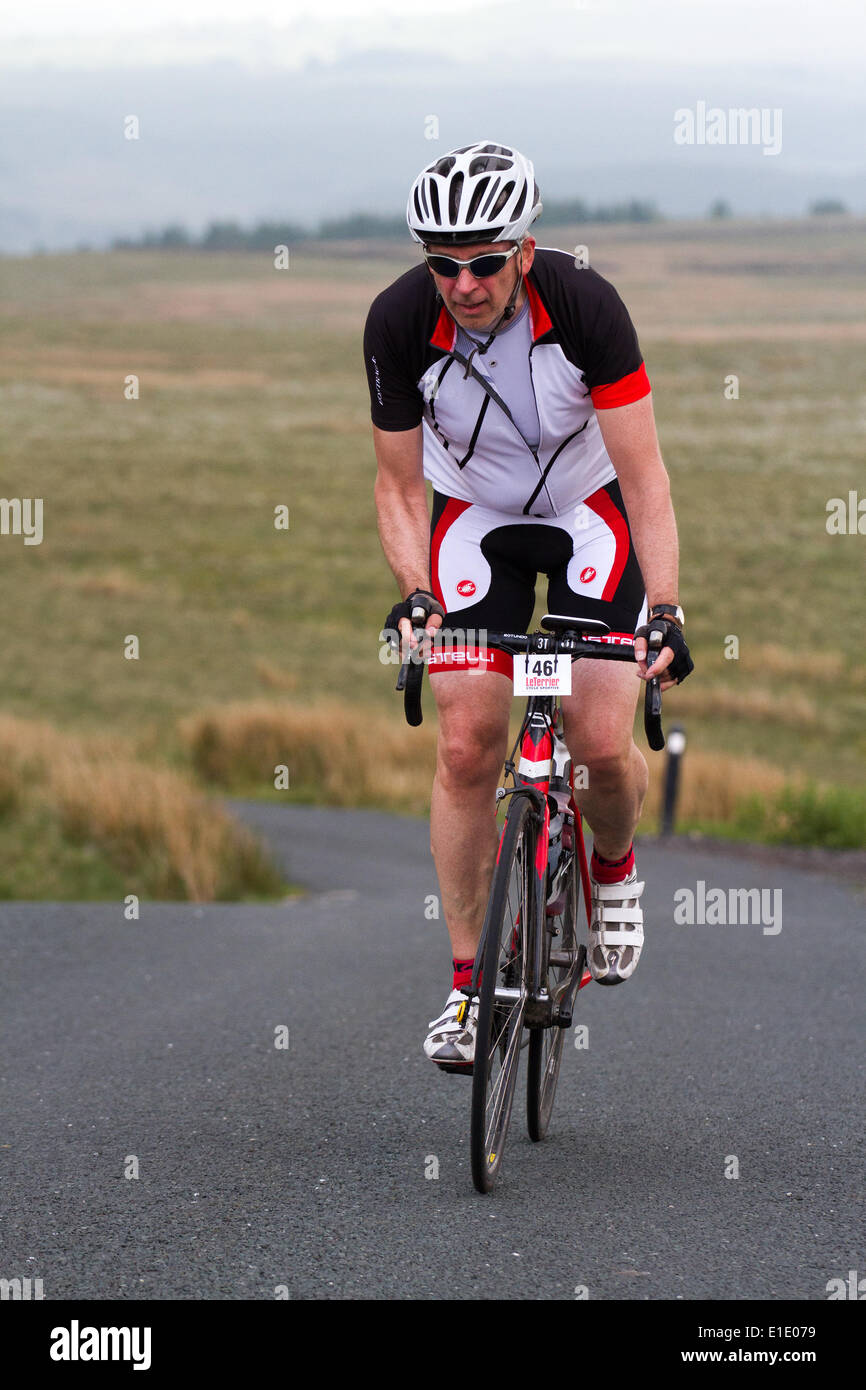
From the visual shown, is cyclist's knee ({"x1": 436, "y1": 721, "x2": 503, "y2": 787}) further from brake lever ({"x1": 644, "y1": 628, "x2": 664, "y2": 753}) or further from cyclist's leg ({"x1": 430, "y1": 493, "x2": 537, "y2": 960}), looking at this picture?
brake lever ({"x1": 644, "y1": 628, "x2": 664, "y2": 753})

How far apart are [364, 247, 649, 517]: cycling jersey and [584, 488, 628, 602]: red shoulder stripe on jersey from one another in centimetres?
7

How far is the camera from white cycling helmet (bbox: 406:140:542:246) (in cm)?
424

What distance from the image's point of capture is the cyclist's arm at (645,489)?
14.7 feet

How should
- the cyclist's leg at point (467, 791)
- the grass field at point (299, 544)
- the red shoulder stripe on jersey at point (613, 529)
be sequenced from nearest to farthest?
the cyclist's leg at point (467, 791)
the red shoulder stripe on jersey at point (613, 529)
the grass field at point (299, 544)

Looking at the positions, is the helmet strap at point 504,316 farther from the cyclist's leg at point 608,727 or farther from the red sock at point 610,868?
the red sock at point 610,868

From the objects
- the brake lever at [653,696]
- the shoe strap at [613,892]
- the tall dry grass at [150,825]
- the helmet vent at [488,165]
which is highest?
the helmet vent at [488,165]

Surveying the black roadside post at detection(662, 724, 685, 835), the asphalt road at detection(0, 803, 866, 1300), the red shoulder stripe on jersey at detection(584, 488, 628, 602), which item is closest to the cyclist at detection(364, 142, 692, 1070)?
the red shoulder stripe on jersey at detection(584, 488, 628, 602)

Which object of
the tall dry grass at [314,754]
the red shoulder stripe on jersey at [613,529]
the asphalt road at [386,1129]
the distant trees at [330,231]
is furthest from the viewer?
the distant trees at [330,231]

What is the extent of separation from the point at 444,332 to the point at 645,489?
70 cm

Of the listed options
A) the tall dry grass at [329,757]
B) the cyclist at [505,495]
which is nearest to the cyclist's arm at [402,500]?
the cyclist at [505,495]

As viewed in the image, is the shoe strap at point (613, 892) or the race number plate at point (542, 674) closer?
the race number plate at point (542, 674)
